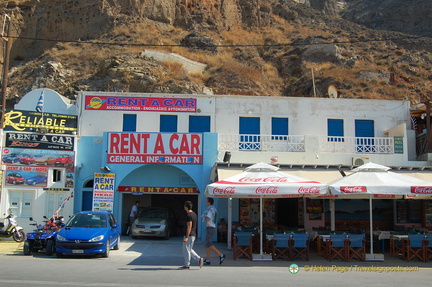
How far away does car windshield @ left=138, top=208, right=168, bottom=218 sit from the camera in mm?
18625

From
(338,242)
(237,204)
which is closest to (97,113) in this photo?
(237,204)

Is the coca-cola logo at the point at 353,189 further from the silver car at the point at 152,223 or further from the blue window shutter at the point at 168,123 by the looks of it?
the blue window shutter at the point at 168,123

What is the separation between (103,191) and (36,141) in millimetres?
3497

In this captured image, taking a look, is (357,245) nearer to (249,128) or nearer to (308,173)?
(308,173)

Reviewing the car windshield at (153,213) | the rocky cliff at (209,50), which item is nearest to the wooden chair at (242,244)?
the car windshield at (153,213)

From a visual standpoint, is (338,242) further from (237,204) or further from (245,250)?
(237,204)

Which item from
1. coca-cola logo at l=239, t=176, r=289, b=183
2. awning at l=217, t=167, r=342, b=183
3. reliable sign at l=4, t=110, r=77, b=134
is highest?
reliable sign at l=4, t=110, r=77, b=134

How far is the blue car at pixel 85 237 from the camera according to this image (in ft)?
40.1

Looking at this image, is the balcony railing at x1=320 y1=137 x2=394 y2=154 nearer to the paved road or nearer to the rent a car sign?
the rent a car sign

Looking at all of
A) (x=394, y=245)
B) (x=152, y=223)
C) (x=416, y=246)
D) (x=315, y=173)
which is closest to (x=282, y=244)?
(x=394, y=245)

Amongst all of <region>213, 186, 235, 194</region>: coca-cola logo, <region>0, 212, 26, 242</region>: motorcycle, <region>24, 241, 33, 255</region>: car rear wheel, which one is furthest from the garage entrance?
<region>213, 186, 235, 194</region>: coca-cola logo

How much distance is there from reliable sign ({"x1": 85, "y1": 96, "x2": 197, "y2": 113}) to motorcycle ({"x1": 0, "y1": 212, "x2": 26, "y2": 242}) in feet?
21.5

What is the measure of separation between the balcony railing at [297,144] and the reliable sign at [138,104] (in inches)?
114

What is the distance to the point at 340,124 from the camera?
843 inches
